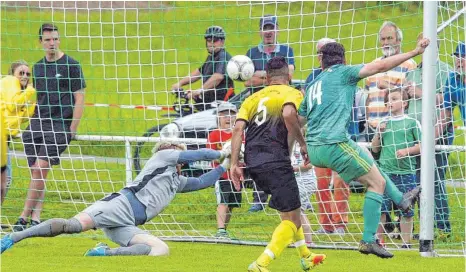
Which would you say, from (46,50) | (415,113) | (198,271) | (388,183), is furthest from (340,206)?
(46,50)

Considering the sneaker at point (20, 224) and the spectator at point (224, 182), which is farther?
the sneaker at point (20, 224)

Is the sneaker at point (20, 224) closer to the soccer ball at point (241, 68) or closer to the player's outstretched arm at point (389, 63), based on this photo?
the soccer ball at point (241, 68)

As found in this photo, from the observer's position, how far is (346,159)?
29.5 feet

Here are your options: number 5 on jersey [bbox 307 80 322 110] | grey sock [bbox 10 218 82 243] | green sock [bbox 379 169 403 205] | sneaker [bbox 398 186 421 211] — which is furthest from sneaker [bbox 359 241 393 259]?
grey sock [bbox 10 218 82 243]

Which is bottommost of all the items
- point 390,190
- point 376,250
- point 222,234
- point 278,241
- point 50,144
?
point 222,234

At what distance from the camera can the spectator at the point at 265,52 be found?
11570 mm

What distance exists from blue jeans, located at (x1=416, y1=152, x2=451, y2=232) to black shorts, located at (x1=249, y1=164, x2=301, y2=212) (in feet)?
6.58

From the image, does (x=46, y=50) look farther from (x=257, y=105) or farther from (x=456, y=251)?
(x=456, y=251)

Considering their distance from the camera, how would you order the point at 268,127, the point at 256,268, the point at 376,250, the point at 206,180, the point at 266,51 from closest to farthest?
the point at 256,268, the point at 376,250, the point at 268,127, the point at 206,180, the point at 266,51

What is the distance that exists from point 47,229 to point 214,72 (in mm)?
3458

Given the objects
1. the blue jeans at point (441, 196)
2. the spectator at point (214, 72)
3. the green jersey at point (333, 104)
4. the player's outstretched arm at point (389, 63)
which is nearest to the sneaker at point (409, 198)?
the blue jeans at point (441, 196)

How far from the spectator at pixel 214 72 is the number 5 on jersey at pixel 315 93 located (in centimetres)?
281

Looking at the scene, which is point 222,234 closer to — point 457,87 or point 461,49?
point 457,87

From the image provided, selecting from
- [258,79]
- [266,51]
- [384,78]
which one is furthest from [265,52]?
[384,78]
